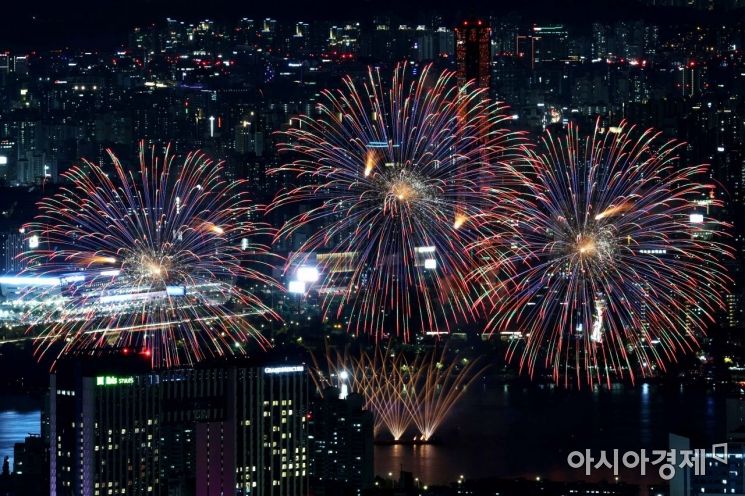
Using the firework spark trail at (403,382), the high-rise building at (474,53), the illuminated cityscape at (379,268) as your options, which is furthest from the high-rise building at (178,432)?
the high-rise building at (474,53)

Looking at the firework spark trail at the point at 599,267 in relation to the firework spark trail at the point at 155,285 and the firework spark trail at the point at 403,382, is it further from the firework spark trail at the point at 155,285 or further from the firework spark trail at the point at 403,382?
the firework spark trail at the point at 155,285

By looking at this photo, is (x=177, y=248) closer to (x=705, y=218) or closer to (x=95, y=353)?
(x=95, y=353)

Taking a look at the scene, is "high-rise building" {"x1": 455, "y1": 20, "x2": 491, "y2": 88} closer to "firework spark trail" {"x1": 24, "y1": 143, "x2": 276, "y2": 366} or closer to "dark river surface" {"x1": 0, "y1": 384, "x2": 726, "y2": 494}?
"firework spark trail" {"x1": 24, "y1": 143, "x2": 276, "y2": 366}

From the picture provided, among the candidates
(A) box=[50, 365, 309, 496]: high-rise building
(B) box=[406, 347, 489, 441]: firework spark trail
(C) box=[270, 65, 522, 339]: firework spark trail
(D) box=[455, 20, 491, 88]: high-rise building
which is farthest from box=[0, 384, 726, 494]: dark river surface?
(D) box=[455, 20, 491, 88]: high-rise building

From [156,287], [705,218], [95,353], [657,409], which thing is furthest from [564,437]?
[705,218]

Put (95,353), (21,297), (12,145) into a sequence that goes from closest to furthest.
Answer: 1. (95,353)
2. (21,297)
3. (12,145)

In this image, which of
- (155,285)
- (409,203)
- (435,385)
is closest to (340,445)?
(409,203)

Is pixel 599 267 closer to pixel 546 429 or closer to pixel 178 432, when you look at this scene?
pixel 546 429
